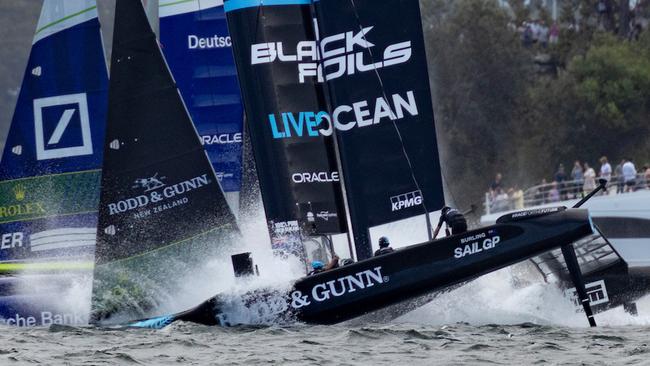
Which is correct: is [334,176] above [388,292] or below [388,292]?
above

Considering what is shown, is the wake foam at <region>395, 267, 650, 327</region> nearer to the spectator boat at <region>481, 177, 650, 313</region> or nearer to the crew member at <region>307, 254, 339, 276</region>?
the spectator boat at <region>481, 177, 650, 313</region>

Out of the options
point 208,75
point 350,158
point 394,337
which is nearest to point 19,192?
point 208,75

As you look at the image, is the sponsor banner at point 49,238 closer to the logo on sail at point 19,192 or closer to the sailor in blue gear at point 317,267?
the logo on sail at point 19,192

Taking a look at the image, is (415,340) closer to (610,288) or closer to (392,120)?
(610,288)

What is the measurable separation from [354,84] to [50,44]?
4895 millimetres

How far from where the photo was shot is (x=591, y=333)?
13.9 meters

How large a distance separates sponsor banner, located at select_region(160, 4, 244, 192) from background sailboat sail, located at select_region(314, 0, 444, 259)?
4433mm

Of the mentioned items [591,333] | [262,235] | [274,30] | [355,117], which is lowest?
[591,333]

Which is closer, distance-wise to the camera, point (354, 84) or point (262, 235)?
point (354, 84)

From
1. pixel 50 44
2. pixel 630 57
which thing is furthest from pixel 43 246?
pixel 630 57

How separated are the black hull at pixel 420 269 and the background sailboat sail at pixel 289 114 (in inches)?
70.4

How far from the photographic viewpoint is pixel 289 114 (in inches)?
637

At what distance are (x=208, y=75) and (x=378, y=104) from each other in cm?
516

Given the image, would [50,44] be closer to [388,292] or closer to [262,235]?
[262,235]
